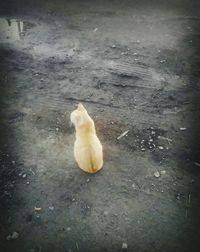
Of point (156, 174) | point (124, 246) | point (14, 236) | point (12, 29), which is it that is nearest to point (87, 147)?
point (156, 174)

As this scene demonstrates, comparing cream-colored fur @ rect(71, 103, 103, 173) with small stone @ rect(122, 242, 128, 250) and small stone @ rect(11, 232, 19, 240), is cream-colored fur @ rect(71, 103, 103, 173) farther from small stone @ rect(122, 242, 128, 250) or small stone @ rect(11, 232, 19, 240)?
small stone @ rect(11, 232, 19, 240)

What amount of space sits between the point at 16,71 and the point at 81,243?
3.92 m

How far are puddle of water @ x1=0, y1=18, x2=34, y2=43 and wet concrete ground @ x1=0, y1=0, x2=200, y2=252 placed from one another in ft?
0.15

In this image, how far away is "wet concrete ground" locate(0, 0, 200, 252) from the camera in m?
3.75

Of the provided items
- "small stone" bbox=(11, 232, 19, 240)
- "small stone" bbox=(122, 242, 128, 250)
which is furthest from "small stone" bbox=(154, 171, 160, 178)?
"small stone" bbox=(11, 232, 19, 240)

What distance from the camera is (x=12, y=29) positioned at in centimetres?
743

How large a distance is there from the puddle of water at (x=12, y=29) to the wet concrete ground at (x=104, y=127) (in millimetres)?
46

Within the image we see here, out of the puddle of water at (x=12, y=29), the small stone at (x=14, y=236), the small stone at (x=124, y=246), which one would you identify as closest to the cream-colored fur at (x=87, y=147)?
the small stone at (x=124, y=246)

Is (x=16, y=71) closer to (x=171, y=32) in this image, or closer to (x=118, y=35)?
(x=118, y=35)

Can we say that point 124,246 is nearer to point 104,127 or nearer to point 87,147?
point 87,147

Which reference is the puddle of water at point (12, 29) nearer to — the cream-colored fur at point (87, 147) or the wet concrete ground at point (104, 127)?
the wet concrete ground at point (104, 127)

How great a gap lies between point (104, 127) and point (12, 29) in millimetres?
4098

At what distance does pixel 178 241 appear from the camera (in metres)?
3.58

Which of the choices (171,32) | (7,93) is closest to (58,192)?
(7,93)
